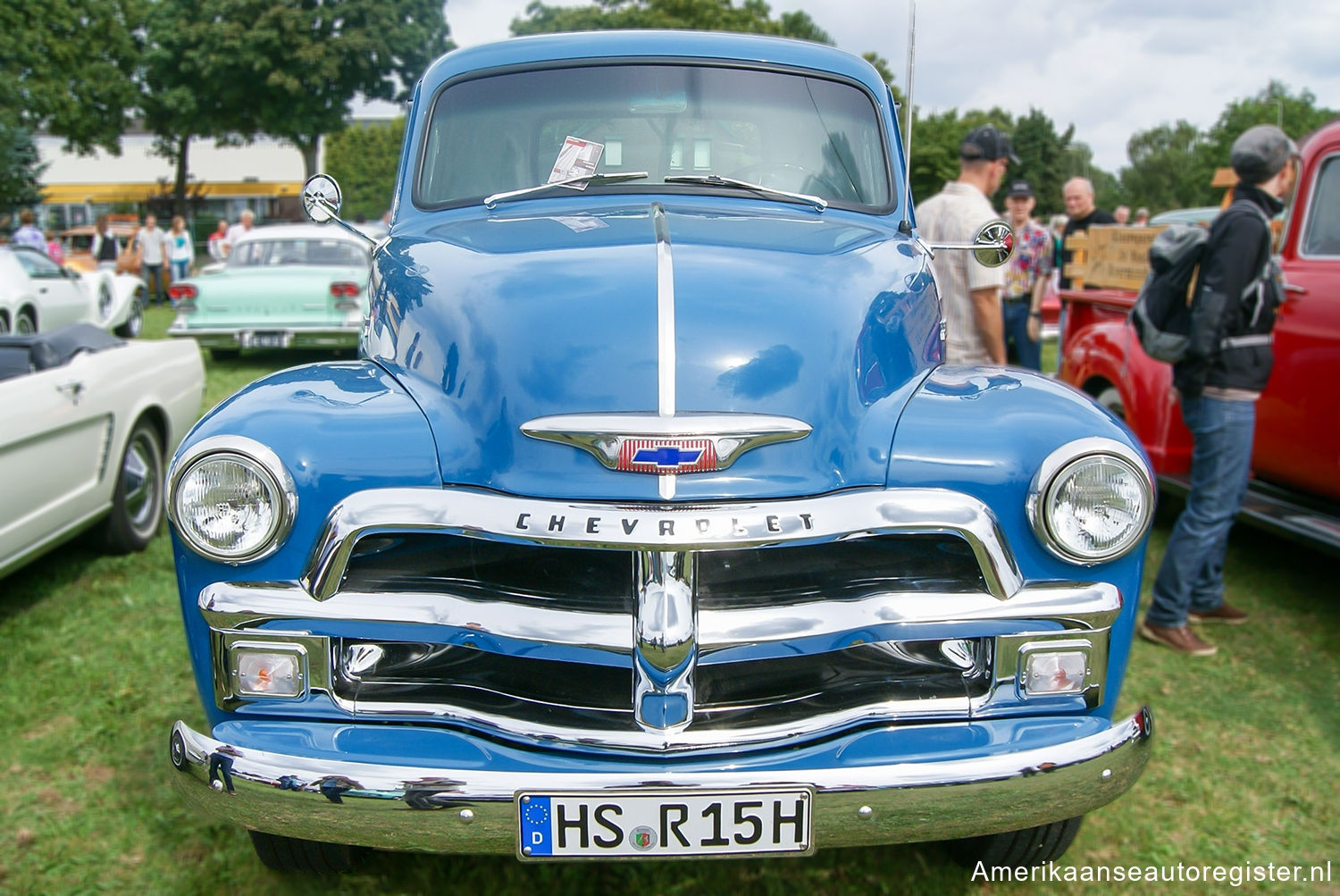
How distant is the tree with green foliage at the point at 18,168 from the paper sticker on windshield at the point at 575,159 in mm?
36104

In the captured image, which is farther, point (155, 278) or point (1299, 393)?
point (155, 278)

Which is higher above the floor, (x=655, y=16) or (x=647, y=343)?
(x=655, y=16)

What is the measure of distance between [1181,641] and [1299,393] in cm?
124

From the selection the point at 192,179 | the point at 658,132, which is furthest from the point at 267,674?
the point at 192,179

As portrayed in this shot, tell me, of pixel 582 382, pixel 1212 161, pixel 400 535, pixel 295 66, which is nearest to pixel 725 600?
pixel 582 382

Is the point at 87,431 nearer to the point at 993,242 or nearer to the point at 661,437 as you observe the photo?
the point at 661,437

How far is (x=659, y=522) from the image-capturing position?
193 cm

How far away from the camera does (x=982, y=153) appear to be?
17.0 feet

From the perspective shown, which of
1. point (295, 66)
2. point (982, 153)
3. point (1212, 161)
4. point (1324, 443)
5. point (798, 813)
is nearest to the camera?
point (798, 813)

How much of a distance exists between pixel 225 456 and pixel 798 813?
4.27ft

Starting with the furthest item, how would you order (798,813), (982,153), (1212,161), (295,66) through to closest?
(1212,161) < (295,66) < (982,153) < (798,813)

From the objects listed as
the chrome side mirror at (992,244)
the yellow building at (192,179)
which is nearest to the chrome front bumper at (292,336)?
the chrome side mirror at (992,244)

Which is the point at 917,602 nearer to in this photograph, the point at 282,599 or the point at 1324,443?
the point at 282,599

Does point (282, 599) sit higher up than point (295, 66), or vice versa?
point (295, 66)
